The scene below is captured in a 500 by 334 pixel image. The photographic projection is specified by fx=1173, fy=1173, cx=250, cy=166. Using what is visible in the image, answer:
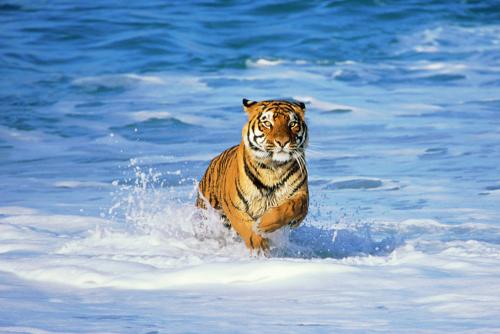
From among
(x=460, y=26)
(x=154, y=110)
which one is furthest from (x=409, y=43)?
(x=154, y=110)

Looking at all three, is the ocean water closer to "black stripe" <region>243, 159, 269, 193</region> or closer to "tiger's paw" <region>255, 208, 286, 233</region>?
"tiger's paw" <region>255, 208, 286, 233</region>

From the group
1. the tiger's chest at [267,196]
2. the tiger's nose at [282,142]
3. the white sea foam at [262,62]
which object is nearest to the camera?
the tiger's nose at [282,142]

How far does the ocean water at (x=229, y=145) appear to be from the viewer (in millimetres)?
5055

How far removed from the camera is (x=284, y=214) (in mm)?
6121

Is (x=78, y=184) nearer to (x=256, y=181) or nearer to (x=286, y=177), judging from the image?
(x=256, y=181)

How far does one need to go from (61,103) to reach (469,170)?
7.06 meters

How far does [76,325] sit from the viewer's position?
4.59 metres

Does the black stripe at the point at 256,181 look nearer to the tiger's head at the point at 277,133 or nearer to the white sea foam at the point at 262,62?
the tiger's head at the point at 277,133

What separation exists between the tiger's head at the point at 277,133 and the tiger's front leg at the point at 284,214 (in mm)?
231

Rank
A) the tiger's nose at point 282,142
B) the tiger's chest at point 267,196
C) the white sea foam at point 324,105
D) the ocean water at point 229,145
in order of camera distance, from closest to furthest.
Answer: the ocean water at point 229,145 < the tiger's nose at point 282,142 < the tiger's chest at point 267,196 < the white sea foam at point 324,105

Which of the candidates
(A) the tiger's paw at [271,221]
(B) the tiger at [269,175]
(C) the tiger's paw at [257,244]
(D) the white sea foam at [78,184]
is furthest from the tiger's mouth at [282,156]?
(D) the white sea foam at [78,184]

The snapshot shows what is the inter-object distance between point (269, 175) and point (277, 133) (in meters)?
0.26

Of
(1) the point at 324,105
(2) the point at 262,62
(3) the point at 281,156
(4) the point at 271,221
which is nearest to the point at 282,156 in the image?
(3) the point at 281,156

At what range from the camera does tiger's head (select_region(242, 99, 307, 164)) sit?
6.14 metres
